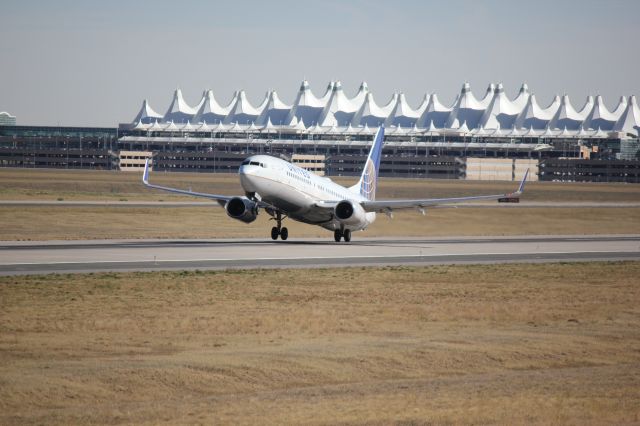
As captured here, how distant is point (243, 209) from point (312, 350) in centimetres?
3526

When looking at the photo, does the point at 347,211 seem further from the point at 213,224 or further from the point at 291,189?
the point at 213,224

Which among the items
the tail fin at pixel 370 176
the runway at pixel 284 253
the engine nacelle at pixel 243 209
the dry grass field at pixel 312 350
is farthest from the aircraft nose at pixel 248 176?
the tail fin at pixel 370 176

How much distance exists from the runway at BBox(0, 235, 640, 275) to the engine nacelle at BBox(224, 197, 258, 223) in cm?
175

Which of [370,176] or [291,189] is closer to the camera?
[291,189]

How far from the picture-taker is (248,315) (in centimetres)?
3544

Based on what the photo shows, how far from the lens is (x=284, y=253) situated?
59.2m

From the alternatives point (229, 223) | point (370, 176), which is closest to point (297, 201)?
point (370, 176)

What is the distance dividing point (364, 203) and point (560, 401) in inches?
1800

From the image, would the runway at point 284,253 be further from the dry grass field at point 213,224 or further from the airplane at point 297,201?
the dry grass field at point 213,224

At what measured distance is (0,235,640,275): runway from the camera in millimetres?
50688

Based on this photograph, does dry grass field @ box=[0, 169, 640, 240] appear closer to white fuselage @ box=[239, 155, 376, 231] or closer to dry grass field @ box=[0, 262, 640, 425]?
white fuselage @ box=[239, 155, 376, 231]

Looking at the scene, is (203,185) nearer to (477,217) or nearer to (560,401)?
(477,217)

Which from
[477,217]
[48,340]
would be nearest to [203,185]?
[477,217]

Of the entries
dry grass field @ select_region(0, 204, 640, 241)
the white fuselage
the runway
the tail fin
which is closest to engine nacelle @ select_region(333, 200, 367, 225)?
the white fuselage
